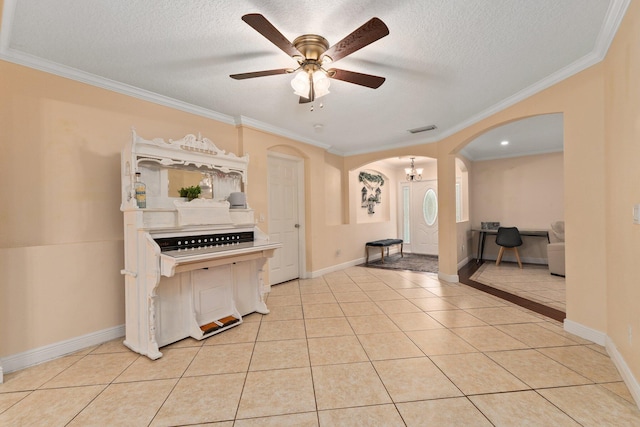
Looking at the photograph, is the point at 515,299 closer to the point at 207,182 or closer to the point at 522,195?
the point at 522,195

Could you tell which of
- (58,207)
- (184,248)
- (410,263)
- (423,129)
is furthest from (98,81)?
(410,263)

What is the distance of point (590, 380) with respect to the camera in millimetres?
1857

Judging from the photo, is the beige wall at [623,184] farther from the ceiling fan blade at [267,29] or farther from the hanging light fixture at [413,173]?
the hanging light fixture at [413,173]

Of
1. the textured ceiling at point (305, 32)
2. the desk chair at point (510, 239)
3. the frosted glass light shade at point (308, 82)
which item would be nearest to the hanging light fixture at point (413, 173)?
the desk chair at point (510, 239)

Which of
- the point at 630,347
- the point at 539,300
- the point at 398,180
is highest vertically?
the point at 398,180

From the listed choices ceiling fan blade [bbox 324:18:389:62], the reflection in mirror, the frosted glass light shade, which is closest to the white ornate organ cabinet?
the reflection in mirror

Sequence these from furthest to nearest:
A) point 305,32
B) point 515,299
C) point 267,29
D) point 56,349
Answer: point 515,299 → point 56,349 → point 305,32 → point 267,29

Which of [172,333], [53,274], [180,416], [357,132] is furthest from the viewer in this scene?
[357,132]

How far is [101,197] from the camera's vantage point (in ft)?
8.49

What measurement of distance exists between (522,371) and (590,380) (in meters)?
0.40

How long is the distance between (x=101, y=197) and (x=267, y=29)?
226 cm

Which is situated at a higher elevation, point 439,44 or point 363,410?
point 439,44

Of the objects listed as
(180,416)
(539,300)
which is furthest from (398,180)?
(180,416)

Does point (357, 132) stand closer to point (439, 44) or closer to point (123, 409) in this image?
point (439, 44)
